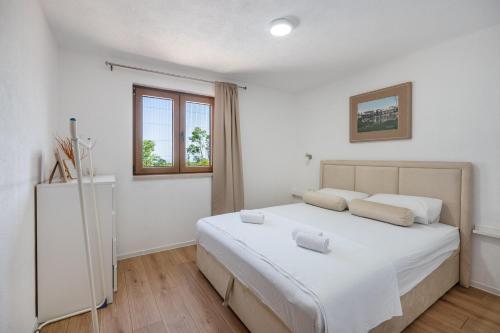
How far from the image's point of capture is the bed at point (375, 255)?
47.1 inches

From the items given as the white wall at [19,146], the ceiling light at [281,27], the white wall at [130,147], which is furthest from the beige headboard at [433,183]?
the white wall at [19,146]

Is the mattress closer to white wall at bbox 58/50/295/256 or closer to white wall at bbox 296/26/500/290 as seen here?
white wall at bbox 296/26/500/290

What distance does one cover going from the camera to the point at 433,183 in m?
2.30

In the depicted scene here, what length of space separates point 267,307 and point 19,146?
1762 mm

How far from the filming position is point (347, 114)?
324cm

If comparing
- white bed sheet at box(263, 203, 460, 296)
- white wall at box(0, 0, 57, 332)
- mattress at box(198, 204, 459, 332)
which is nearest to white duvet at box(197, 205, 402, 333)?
mattress at box(198, 204, 459, 332)

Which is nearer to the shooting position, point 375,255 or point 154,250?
point 375,255

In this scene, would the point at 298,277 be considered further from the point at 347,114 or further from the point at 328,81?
the point at 328,81

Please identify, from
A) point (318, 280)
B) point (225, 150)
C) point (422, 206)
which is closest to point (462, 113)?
point (422, 206)

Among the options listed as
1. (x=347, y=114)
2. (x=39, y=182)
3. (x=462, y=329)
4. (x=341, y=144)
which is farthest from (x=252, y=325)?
(x=347, y=114)

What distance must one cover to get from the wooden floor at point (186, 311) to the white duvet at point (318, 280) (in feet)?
1.40

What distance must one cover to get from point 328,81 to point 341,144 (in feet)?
3.27

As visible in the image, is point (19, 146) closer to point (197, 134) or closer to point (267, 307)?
point (267, 307)

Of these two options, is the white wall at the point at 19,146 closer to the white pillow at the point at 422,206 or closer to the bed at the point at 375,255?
the bed at the point at 375,255
